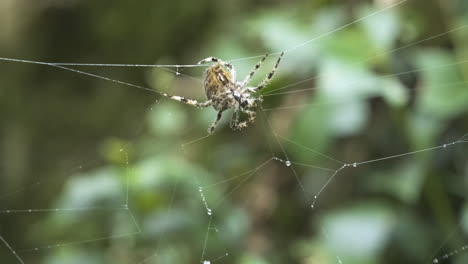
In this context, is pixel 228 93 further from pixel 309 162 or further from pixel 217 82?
pixel 309 162

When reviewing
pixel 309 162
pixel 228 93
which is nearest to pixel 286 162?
pixel 309 162

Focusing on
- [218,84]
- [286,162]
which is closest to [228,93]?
[218,84]

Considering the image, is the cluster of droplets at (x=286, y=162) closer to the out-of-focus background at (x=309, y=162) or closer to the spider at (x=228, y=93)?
the out-of-focus background at (x=309, y=162)

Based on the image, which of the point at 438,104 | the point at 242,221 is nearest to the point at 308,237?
the point at 242,221

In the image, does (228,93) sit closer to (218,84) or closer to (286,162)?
(218,84)

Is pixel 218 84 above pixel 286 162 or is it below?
above

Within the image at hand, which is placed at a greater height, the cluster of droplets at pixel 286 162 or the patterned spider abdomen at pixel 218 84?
the patterned spider abdomen at pixel 218 84

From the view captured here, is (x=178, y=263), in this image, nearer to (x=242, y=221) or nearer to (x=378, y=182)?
(x=242, y=221)

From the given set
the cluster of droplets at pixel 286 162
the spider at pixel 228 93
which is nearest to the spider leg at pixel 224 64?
the spider at pixel 228 93

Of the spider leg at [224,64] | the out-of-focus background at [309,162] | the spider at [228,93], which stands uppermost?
the spider leg at [224,64]
